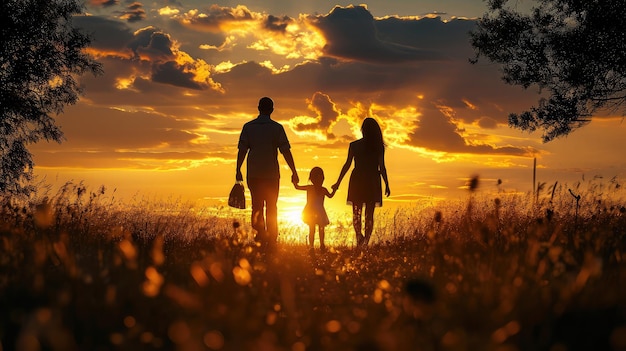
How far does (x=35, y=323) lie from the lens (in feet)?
6.90

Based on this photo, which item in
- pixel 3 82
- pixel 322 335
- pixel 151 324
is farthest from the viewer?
pixel 3 82

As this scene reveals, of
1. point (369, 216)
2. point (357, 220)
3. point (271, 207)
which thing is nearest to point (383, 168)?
point (369, 216)

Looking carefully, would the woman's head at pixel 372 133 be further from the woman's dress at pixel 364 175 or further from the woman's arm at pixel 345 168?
the woman's arm at pixel 345 168

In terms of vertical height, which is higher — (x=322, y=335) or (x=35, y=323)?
(x=35, y=323)

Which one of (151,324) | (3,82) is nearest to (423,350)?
(151,324)

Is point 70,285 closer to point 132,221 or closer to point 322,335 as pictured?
point 322,335

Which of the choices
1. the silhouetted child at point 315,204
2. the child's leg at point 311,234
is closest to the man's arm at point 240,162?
the silhouetted child at point 315,204

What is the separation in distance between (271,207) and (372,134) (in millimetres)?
2732

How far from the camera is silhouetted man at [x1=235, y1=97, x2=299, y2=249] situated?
1269cm

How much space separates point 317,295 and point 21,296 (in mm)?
2558

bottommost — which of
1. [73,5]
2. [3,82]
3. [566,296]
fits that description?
[566,296]

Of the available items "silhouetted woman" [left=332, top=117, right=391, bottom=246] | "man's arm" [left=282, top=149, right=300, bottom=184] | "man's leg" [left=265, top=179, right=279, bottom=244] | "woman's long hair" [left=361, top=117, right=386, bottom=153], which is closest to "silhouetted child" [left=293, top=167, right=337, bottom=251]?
"silhouetted woman" [left=332, top=117, right=391, bottom=246]

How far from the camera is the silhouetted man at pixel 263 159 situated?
1269 centimetres

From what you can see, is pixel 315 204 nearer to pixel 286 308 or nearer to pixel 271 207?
pixel 271 207
